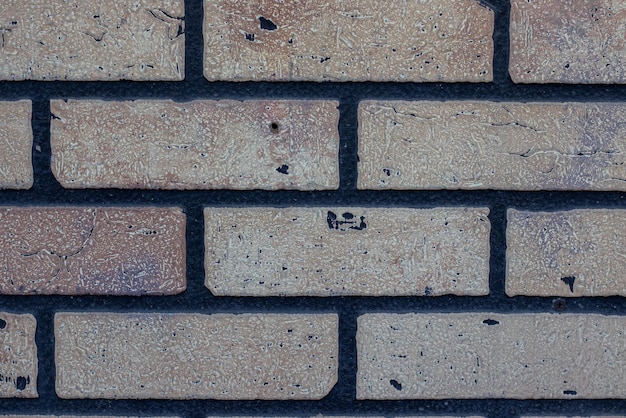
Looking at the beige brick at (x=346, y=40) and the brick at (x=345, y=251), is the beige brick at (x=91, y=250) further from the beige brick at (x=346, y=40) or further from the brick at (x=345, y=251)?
the beige brick at (x=346, y=40)

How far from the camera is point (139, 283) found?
63 centimetres

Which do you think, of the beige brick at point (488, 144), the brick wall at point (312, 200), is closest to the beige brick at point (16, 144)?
the brick wall at point (312, 200)

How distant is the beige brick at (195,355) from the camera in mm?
632

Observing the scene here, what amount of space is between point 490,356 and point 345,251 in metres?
0.23

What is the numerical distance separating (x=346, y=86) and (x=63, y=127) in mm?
354

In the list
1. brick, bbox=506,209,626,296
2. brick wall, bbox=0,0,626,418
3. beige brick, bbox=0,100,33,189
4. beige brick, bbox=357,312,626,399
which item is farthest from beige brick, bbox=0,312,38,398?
brick, bbox=506,209,626,296

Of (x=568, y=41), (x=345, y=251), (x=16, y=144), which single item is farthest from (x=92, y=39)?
(x=568, y=41)

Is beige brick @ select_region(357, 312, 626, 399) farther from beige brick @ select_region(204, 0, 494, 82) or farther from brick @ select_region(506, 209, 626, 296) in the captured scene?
beige brick @ select_region(204, 0, 494, 82)

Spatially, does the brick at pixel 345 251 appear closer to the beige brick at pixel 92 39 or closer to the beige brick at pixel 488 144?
the beige brick at pixel 488 144

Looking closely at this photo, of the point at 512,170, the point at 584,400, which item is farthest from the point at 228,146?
the point at 584,400

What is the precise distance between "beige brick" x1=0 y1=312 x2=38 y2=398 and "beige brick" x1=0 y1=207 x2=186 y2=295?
0.14 feet

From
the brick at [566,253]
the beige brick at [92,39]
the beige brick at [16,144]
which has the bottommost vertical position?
the brick at [566,253]

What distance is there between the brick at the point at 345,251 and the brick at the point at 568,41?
0.19 metres

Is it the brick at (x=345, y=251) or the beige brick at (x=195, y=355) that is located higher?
the brick at (x=345, y=251)
